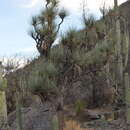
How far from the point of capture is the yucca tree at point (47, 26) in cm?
1489

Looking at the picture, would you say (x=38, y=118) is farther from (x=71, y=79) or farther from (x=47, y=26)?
(x=47, y=26)

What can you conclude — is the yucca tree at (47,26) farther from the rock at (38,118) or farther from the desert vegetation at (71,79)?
the rock at (38,118)

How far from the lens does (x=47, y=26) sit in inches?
610

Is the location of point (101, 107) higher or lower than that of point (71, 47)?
lower

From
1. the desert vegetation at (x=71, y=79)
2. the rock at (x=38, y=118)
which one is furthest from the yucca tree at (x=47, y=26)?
the rock at (x=38, y=118)

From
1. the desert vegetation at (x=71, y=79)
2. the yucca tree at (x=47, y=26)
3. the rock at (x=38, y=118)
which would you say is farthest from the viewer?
the yucca tree at (x=47, y=26)

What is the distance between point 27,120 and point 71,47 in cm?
348

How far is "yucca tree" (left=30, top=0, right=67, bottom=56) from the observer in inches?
586

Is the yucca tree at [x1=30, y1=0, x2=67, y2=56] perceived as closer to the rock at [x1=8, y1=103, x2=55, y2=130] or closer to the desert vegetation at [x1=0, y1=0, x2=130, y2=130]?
the desert vegetation at [x1=0, y1=0, x2=130, y2=130]

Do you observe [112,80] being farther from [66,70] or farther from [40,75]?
[40,75]

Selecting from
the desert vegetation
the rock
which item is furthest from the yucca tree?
the rock

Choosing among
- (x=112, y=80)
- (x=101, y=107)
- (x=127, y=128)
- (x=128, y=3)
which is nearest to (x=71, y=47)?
(x=127, y=128)

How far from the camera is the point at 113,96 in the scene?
1708cm

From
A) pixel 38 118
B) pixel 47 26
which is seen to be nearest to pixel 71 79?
pixel 38 118
